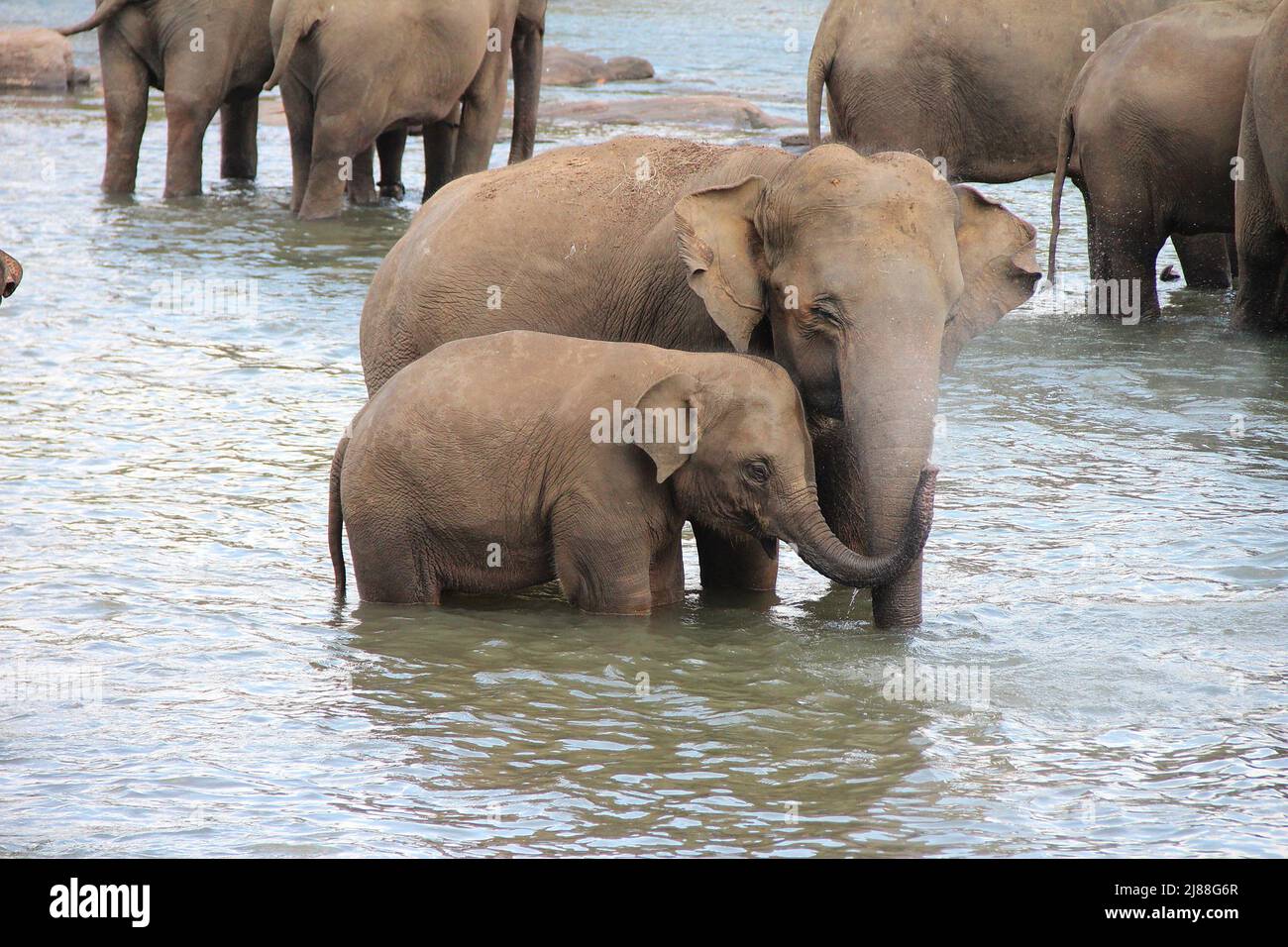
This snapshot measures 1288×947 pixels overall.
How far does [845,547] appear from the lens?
6.61 metres

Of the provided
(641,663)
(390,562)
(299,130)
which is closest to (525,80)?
(299,130)

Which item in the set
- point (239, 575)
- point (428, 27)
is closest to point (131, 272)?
point (428, 27)

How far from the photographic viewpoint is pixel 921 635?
22.3 feet

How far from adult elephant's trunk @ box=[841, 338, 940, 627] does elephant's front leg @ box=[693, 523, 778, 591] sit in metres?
1.04

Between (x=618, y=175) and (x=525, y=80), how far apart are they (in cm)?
1003

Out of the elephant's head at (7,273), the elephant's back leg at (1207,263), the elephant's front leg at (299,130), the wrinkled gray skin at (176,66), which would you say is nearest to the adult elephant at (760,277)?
the elephant's head at (7,273)

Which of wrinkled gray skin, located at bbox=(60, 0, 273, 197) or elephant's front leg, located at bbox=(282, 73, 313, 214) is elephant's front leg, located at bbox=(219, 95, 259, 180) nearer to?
wrinkled gray skin, located at bbox=(60, 0, 273, 197)

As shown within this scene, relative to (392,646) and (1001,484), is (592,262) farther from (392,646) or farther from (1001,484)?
(1001,484)

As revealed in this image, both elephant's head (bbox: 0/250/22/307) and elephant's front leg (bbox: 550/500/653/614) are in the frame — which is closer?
elephant's head (bbox: 0/250/22/307)

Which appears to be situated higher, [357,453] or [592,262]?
[592,262]

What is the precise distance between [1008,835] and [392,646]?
7.66 ft

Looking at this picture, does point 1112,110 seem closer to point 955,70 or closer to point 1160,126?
point 1160,126

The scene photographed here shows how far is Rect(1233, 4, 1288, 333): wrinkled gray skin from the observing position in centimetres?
1092

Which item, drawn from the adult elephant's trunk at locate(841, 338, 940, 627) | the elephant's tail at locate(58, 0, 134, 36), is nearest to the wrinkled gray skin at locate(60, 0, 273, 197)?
the elephant's tail at locate(58, 0, 134, 36)
